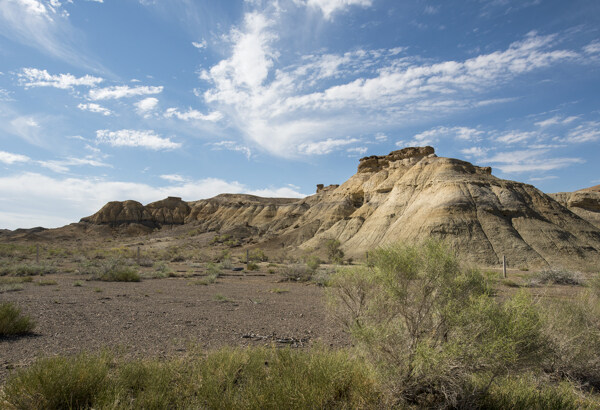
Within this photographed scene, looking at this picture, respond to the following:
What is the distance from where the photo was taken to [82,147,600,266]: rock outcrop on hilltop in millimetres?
35219

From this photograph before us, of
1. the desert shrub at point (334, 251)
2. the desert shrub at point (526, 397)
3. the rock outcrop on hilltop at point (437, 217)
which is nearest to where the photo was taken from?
the desert shrub at point (526, 397)

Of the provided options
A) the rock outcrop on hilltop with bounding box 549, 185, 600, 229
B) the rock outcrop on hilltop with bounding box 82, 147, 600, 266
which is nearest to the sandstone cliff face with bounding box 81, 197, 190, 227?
the rock outcrop on hilltop with bounding box 82, 147, 600, 266

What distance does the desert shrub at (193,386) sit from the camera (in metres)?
3.64

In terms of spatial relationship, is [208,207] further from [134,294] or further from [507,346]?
[507,346]

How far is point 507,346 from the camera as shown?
3549mm

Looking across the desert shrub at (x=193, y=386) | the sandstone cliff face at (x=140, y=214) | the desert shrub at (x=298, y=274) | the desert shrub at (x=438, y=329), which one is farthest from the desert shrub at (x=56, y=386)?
the sandstone cliff face at (x=140, y=214)

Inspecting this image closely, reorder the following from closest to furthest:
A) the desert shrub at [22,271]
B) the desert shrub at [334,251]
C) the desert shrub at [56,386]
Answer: the desert shrub at [56,386], the desert shrub at [22,271], the desert shrub at [334,251]

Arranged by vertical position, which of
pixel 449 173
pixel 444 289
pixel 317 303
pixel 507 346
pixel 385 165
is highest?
pixel 385 165

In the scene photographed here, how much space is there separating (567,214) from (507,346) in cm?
4910

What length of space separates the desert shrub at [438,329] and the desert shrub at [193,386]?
1.46 feet

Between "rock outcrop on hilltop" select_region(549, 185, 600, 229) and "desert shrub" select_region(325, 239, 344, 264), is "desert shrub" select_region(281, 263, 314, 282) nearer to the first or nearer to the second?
"desert shrub" select_region(325, 239, 344, 264)

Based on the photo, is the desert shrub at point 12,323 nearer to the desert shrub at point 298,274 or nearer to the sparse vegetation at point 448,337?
the sparse vegetation at point 448,337

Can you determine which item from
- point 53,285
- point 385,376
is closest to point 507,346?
point 385,376

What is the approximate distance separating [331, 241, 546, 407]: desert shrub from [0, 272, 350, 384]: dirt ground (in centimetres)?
272
